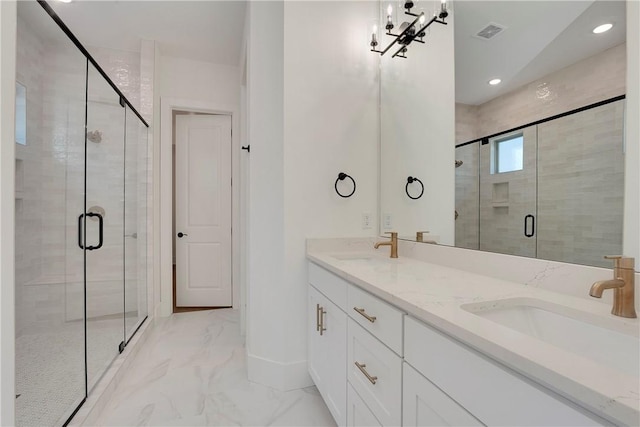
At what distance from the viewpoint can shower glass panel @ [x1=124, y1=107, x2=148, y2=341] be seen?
8.73ft

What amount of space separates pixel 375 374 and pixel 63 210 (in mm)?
2446

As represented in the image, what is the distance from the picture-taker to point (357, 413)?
1.17 metres

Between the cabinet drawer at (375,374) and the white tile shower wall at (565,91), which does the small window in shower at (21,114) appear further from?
the white tile shower wall at (565,91)

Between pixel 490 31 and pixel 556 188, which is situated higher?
pixel 490 31

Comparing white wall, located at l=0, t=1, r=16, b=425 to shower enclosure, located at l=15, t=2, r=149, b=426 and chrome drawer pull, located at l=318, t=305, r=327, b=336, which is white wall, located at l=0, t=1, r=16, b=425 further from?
chrome drawer pull, located at l=318, t=305, r=327, b=336

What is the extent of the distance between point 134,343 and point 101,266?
2.19ft

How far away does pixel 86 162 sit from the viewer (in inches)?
81.4

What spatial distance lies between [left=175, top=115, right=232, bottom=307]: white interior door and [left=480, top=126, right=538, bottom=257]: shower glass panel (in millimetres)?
2866

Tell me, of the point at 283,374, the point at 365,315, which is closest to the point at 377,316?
the point at 365,315

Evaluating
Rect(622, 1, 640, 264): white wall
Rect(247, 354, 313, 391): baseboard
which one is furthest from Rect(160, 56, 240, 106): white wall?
Rect(622, 1, 640, 264): white wall

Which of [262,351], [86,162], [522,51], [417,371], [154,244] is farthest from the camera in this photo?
[154,244]

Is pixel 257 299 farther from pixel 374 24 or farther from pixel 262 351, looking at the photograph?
pixel 374 24

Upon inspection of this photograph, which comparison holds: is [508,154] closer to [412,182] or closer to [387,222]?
[412,182]

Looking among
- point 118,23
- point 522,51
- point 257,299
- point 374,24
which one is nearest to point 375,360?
point 257,299
